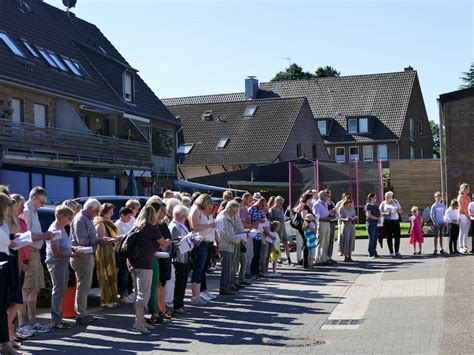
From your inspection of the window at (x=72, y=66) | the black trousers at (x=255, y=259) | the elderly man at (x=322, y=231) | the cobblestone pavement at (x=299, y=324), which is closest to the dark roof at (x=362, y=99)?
the window at (x=72, y=66)

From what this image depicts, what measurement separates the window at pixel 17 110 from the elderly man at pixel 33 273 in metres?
20.7

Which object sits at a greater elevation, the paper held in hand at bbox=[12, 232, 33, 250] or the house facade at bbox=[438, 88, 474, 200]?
the house facade at bbox=[438, 88, 474, 200]

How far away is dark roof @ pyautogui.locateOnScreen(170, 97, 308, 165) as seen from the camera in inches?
2270

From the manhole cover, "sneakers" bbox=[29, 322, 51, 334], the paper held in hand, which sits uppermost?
the paper held in hand

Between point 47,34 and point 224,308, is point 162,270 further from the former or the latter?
point 47,34

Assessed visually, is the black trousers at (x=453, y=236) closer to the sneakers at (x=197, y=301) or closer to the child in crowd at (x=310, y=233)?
the child in crowd at (x=310, y=233)

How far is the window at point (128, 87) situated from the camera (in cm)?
4238

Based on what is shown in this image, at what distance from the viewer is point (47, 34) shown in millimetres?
38188

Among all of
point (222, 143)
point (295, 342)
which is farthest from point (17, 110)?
point (222, 143)

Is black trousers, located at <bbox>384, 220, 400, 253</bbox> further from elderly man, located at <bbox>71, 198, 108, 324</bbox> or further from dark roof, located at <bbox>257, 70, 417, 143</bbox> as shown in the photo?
dark roof, located at <bbox>257, 70, 417, 143</bbox>

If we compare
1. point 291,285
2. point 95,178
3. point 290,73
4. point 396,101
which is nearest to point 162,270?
point 291,285

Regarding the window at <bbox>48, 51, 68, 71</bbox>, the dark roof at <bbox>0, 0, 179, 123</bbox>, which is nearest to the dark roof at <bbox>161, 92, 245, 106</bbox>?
the dark roof at <bbox>0, 0, 179, 123</bbox>

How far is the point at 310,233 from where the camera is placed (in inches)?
805

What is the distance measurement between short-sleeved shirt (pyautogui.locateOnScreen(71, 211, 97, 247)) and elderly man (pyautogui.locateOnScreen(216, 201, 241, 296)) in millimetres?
3227
